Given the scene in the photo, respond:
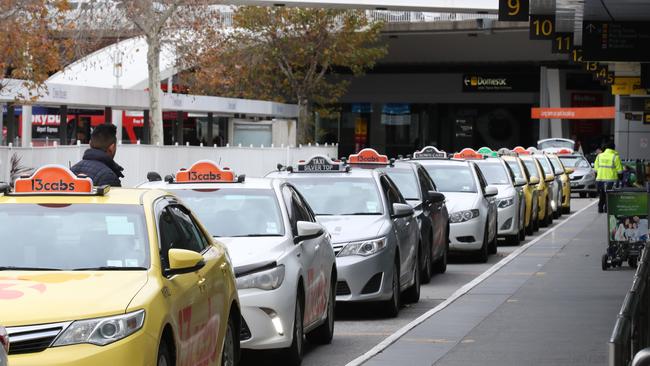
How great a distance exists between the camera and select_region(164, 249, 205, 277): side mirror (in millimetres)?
7746

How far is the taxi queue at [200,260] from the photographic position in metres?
6.98

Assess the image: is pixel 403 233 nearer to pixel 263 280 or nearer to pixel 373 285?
pixel 373 285

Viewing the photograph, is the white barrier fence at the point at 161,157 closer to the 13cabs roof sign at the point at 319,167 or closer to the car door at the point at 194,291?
the 13cabs roof sign at the point at 319,167

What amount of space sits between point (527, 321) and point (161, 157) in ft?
Result: 75.7

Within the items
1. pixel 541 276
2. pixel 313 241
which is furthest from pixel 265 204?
pixel 541 276

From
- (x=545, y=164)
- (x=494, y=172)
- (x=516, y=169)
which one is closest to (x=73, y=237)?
(x=494, y=172)

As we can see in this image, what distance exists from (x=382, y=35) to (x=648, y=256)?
65465 millimetres

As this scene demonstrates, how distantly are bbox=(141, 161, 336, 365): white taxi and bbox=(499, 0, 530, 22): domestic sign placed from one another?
841cm

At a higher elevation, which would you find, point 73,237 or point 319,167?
point 319,167

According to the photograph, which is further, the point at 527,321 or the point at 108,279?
the point at 527,321

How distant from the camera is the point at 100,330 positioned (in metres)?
6.90

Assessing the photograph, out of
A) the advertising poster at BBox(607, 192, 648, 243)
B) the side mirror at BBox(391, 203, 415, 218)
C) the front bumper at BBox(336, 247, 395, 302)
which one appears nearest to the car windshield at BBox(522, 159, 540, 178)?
the advertising poster at BBox(607, 192, 648, 243)

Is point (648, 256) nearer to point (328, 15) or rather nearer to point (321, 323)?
point (321, 323)

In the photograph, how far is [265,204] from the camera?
1199cm
